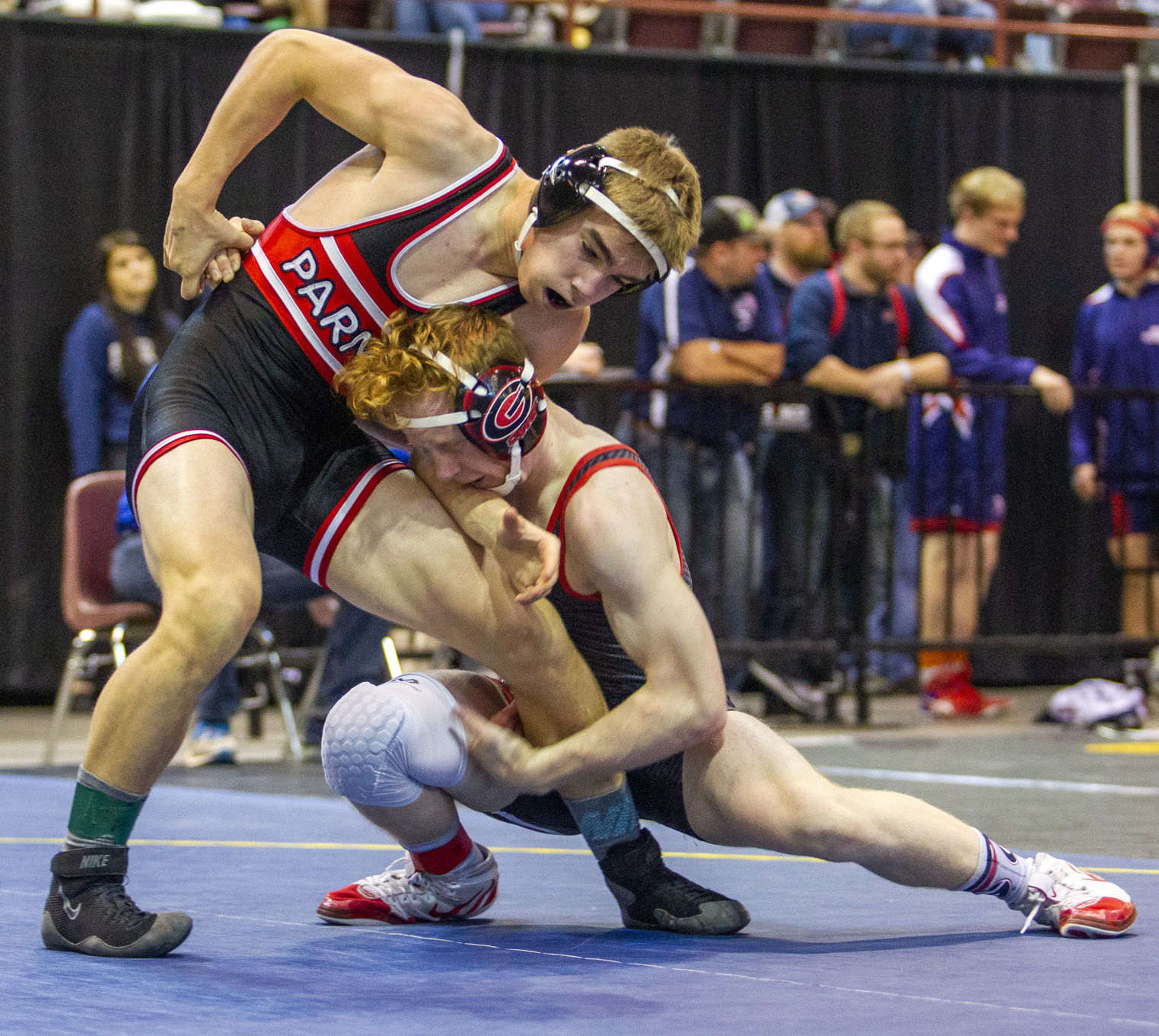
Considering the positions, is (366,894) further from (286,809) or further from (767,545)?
(767,545)

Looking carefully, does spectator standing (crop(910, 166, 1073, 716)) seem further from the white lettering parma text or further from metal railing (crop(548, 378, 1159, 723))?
the white lettering parma text

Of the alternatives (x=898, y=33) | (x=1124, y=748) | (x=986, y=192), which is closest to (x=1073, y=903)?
(x=1124, y=748)

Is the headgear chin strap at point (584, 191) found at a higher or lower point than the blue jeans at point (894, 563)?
higher

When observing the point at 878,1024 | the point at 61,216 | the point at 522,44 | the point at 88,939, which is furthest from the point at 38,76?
the point at 878,1024

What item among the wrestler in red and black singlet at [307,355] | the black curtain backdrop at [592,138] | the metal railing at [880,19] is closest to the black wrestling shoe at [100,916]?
the wrestler in red and black singlet at [307,355]

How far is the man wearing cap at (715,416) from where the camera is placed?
618 cm

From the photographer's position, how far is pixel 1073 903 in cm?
269

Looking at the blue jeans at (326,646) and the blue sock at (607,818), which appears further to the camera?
the blue jeans at (326,646)

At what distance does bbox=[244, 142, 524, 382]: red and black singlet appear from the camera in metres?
2.88

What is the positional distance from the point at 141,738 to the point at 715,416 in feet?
12.8

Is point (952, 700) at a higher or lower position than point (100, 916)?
lower

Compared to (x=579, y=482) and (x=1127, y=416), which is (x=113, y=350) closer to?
(x=1127, y=416)

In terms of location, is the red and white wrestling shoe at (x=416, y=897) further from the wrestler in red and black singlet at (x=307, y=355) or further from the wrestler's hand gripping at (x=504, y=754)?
the wrestler in red and black singlet at (x=307, y=355)

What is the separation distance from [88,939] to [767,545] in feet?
14.3
